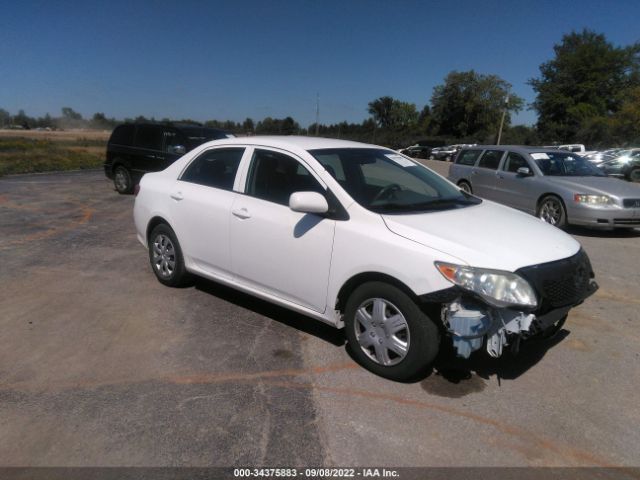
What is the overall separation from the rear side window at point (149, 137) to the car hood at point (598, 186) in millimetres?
8445

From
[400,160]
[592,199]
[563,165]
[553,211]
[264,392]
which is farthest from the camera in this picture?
[563,165]

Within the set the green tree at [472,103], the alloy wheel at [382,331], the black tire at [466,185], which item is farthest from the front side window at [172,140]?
the green tree at [472,103]

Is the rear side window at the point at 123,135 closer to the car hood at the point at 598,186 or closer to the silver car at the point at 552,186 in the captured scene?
the silver car at the point at 552,186

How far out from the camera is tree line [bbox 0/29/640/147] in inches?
1607

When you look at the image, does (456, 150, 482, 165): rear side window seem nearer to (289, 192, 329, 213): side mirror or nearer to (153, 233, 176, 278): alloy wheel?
(153, 233, 176, 278): alloy wheel

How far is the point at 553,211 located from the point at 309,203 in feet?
22.7

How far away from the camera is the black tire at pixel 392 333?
3129 millimetres

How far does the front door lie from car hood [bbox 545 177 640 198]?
656 centimetres

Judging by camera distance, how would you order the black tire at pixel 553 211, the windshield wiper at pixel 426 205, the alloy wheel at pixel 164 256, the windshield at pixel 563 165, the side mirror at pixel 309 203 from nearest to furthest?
the side mirror at pixel 309 203
the windshield wiper at pixel 426 205
the alloy wheel at pixel 164 256
the black tire at pixel 553 211
the windshield at pixel 563 165

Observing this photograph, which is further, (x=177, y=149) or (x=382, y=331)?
(x=177, y=149)

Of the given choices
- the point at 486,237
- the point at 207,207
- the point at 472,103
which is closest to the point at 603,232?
the point at 486,237

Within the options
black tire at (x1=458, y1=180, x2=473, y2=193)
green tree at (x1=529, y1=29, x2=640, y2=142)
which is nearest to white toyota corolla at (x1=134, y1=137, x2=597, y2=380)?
black tire at (x1=458, y1=180, x2=473, y2=193)

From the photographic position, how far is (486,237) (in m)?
3.33

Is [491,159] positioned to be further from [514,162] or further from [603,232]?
[603,232]
